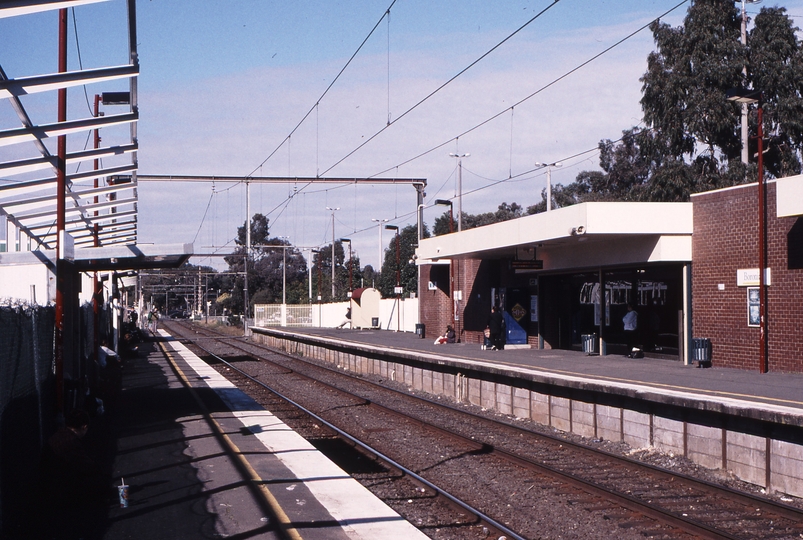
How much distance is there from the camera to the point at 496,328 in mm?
26469

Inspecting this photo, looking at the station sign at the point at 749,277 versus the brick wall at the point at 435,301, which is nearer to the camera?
the station sign at the point at 749,277

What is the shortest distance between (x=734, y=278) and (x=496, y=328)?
30.4 ft

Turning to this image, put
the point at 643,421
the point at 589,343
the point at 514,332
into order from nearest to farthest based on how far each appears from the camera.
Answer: the point at 643,421, the point at 589,343, the point at 514,332

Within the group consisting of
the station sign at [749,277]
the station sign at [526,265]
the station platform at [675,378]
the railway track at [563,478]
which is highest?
the station sign at [526,265]

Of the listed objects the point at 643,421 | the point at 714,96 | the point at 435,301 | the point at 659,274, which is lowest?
the point at 643,421

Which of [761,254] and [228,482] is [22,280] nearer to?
[228,482]

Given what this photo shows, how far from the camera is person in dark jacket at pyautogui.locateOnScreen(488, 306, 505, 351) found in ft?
86.8

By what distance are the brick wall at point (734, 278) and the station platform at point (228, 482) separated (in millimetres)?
10706

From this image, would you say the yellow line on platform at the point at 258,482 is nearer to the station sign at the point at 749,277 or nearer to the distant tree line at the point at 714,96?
the station sign at the point at 749,277

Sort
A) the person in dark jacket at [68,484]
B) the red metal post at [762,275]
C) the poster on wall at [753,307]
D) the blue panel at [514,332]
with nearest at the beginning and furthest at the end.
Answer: the person in dark jacket at [68,484] → the red metal post at [762,275] → the poster on wall at [753,307] → the blue panel at [514,332]

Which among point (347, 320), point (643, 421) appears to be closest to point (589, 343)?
point (643, 421)

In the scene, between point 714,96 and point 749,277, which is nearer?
point 749,277

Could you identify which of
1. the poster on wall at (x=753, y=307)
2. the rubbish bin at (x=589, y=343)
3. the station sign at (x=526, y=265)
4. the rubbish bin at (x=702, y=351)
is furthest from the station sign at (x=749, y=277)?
the station sign at (x=526, y=265)

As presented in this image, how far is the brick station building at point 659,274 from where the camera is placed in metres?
17.4
